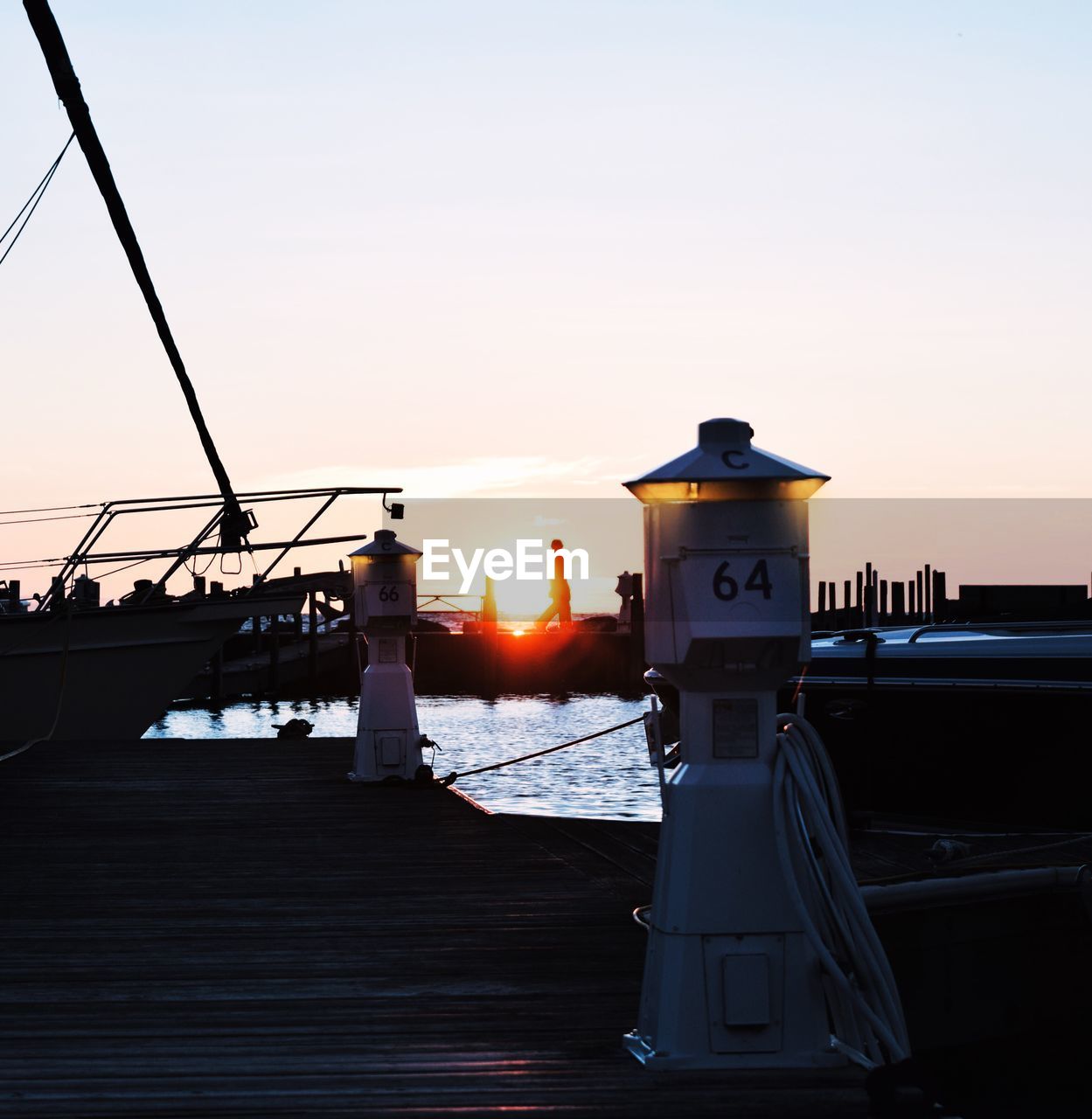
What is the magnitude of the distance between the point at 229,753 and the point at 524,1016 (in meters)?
8.35

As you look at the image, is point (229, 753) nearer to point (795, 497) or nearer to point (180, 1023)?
point (180, 1023)

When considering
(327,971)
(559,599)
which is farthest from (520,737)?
(327,971)

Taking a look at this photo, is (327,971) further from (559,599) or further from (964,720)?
(559,599)

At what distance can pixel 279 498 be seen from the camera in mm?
14961

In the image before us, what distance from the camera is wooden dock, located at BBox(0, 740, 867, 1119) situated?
123 inches

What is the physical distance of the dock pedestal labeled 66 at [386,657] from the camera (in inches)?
362

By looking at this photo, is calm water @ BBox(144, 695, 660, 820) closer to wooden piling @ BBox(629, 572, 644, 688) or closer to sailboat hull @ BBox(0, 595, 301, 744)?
wooden piling @ BBox(629, 572, 644, 688)

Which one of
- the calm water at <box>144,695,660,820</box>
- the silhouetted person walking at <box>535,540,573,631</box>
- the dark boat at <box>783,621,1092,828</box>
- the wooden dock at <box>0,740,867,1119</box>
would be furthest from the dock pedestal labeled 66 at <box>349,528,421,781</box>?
the silhouetted person walking at <box>535,540,573,631</box>

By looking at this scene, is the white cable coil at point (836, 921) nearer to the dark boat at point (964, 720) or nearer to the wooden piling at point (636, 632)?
the dark boat at point (964, 720)

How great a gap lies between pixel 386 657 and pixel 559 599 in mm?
24593

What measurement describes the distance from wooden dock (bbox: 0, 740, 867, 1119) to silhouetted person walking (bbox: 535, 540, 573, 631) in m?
22.5

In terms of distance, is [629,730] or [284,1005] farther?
[629,730]

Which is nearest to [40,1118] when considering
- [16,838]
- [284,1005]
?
[284,1005]

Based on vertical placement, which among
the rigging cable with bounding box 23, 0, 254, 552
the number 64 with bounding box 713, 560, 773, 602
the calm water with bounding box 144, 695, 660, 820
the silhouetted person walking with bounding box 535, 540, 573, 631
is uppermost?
the rigging cable with bounding box 23, 0, 254, 552
